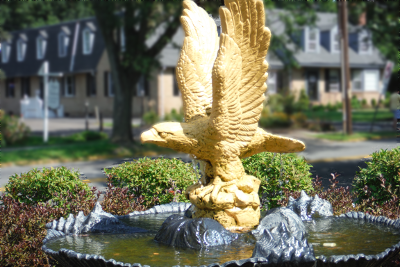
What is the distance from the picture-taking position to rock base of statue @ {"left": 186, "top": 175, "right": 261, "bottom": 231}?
4980 millimetres

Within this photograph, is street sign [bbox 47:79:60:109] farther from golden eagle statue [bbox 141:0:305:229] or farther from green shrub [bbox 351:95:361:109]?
green shrub [bbox 351:95:361:109]

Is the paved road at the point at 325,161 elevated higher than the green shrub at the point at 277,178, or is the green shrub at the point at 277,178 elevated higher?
the green shrub at the point at 277,178

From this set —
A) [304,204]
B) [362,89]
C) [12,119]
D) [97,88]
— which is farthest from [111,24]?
[362,89]

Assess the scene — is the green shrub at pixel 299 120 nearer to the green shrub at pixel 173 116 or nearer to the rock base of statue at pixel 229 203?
the green shrub at pixel 173 116

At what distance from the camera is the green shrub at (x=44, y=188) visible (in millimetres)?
6227

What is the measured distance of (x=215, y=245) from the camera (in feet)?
15.2

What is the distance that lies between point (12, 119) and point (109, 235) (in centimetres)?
1787

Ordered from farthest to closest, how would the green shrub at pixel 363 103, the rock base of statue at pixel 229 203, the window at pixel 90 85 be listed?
the green shrub at pixel 363 103 → the window at pixel 90 85 → the rock base of statue at pixel 229 203

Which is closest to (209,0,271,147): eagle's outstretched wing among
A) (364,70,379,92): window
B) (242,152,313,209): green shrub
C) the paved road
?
(242,152,313,209): green shrub

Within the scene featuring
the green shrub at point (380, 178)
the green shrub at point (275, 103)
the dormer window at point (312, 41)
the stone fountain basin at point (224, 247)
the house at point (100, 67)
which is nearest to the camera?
the stone fountain basin at point (224, 247)

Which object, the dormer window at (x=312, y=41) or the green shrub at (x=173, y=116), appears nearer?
the green shrub at (x=173, y=116)

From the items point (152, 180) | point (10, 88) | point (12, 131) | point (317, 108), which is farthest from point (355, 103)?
point (152, 180)

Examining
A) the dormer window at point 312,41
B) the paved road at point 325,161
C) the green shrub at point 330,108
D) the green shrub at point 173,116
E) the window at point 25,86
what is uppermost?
the dormer window at point 312,41

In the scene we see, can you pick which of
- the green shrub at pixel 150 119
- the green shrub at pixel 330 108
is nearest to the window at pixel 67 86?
the green shrub at pixel 150 119
